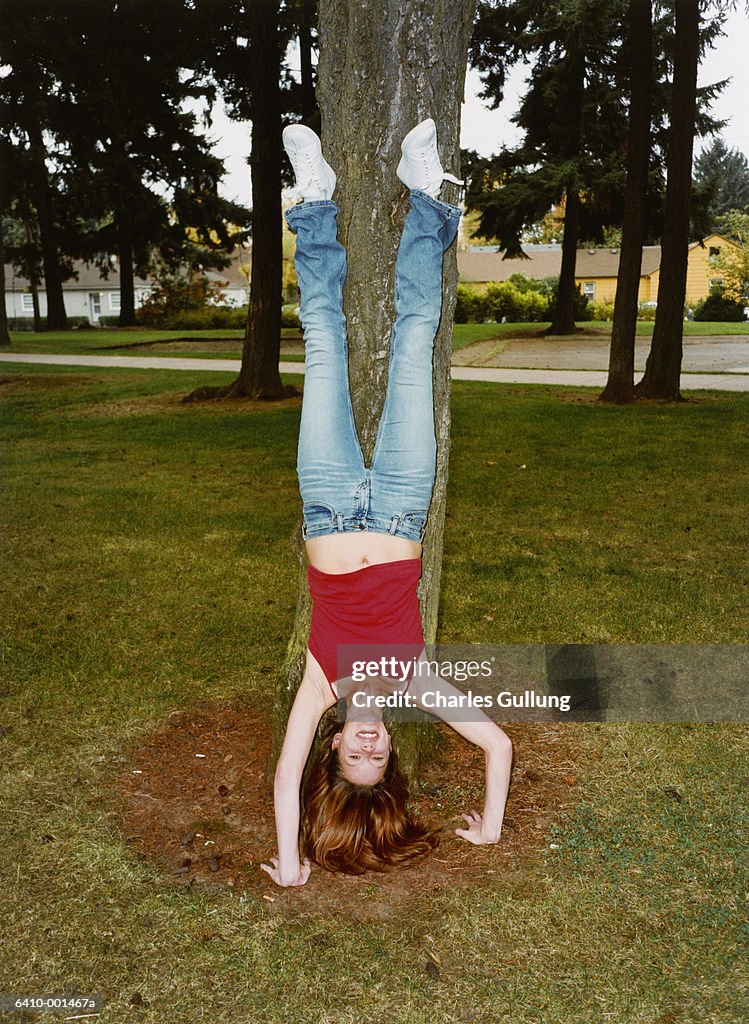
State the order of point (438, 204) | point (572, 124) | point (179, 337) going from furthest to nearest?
1. point (179, 337)
2. point (572, 124)
3. point (438, 204)

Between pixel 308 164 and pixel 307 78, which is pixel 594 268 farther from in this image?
pixel 308 164

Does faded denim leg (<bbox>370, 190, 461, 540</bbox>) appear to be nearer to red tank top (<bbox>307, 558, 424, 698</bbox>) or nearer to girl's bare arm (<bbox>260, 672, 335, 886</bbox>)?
red tank top (<bbox>307, 558, 424, 698</bbox>)

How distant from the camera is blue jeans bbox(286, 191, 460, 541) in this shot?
3.69 m

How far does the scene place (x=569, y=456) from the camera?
37.3ft

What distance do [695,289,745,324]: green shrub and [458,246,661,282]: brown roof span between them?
1350 centimetres

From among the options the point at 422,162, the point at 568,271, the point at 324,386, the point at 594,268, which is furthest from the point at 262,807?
the point at 594,268

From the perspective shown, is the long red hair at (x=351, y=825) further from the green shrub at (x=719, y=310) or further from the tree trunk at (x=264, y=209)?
the green shrub at (x=719, y=310)

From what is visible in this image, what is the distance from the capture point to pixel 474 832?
3906 millimetres

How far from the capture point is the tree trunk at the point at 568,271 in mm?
28266

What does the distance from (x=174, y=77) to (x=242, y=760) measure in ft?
55.9

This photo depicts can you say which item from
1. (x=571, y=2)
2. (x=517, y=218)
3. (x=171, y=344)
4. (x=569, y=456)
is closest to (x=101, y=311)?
(x=171, y=344)

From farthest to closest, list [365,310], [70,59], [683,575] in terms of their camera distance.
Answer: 1. [70,59]
2. [683,575]
3. [365,310]

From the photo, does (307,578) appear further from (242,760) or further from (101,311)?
(101,311)

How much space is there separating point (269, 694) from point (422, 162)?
301 cm
